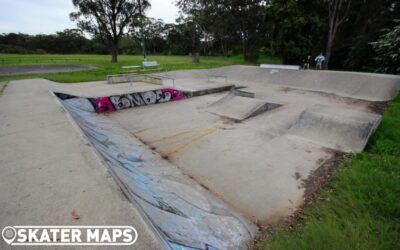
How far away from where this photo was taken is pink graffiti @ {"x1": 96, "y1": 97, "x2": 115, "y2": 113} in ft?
27.5

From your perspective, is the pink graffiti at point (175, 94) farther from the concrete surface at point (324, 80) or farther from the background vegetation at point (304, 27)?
the background vegetation at point (304, 27)

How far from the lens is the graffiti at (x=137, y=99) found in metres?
8.50

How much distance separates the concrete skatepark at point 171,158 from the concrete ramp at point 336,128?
26mm

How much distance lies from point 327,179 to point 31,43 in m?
72.2

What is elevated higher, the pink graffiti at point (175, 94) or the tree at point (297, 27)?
the tree at point (297, 27)

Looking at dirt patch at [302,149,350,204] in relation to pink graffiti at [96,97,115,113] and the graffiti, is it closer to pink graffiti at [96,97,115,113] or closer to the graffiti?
the graffiti

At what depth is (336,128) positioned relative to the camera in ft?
18.9

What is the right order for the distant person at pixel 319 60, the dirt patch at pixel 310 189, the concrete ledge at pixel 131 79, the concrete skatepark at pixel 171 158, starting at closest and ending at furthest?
the concrete skatepark at pixel 171 158, the dirt patch at pixel 310 189, the concrete ledge at pixel 131 79, the distant person at pixel 319 60

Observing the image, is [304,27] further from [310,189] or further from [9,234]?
[9,234]

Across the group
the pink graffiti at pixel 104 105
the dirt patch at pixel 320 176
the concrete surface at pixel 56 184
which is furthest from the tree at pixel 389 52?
the concrete surface at pixel 56 184

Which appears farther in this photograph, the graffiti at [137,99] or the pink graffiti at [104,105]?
the graffiti at [137,99]

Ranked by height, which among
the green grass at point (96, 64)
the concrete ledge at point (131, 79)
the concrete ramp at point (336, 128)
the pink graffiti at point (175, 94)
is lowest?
the concrete ramp at point (336, 128)

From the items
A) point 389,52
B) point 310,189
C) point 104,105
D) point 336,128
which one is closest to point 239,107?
point 336,128

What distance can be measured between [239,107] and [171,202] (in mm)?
5853
